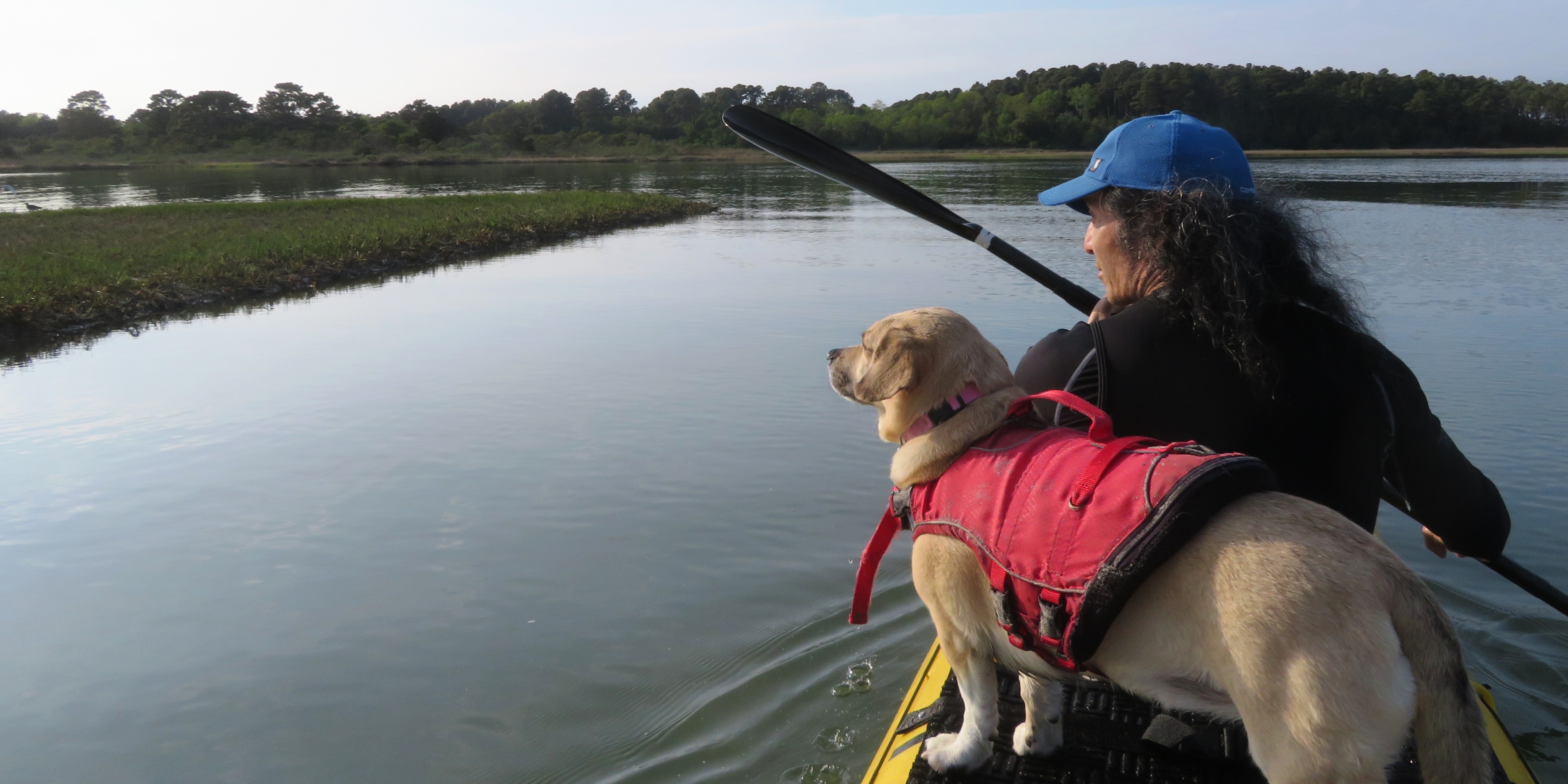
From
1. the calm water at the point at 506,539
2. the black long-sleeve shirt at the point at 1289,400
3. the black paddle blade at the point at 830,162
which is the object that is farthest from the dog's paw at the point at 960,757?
the black paddle blade at the point at 830,162

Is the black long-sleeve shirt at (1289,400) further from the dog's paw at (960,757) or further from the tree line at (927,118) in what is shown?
the tree line at (927,118)

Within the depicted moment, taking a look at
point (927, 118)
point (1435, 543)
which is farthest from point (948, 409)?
point (927, 118)

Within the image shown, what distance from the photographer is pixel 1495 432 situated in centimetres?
771

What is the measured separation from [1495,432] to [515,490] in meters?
7.90

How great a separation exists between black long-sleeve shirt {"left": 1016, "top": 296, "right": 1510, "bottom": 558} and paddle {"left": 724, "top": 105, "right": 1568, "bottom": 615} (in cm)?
149

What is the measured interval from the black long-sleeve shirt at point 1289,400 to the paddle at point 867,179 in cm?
167

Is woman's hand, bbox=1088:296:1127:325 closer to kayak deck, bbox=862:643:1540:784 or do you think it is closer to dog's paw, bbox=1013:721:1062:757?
kayak deck, bbox=862:643:1540:784

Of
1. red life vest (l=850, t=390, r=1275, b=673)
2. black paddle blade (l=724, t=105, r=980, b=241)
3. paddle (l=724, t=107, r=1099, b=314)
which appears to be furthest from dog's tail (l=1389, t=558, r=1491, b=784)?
black paddle blade (l=724, t=105, r=980, b=241)

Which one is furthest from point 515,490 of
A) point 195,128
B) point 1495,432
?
point 195,128

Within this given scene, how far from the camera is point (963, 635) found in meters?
3.05

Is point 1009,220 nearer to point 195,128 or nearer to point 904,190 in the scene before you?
point 904,190

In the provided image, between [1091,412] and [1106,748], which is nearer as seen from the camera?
[1091,412]

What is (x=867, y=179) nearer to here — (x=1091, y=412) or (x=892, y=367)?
A: (x=892, y=367)

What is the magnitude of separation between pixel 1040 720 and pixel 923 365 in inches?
50.7
